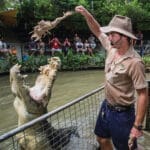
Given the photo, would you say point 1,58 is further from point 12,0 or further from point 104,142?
point 104,142

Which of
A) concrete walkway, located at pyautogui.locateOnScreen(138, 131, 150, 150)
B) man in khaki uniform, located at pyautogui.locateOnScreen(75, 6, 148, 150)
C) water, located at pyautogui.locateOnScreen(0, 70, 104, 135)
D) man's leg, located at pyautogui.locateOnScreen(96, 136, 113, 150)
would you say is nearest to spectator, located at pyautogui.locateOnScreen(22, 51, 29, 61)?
water, located at pyautogui.locateOnScreen(0, 70, 104, 135)

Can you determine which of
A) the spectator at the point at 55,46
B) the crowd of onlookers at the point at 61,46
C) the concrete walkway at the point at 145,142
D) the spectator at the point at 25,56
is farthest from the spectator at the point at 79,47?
the concrete walkway at the point at 145,142

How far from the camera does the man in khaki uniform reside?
146 inches

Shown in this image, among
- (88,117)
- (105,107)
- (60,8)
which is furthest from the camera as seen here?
(60,8)

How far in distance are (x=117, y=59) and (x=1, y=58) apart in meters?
17.7

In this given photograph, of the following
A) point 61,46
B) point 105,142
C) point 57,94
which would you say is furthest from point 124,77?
point 61,46

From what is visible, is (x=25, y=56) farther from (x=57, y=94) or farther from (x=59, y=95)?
(x=59, y=95)

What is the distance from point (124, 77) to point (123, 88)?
105 mm

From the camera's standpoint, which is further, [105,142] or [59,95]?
[59,95]

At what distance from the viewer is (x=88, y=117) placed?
5.84 m

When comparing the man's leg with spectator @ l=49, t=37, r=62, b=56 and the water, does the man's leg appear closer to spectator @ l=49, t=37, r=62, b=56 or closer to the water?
the water

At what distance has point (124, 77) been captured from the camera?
3855 millimetres

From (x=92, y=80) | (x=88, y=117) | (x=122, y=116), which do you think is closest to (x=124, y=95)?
(x=122, y=116)

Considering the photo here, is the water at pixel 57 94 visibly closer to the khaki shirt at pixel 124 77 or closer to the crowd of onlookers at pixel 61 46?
the khaki shirt at pixel 124 77
